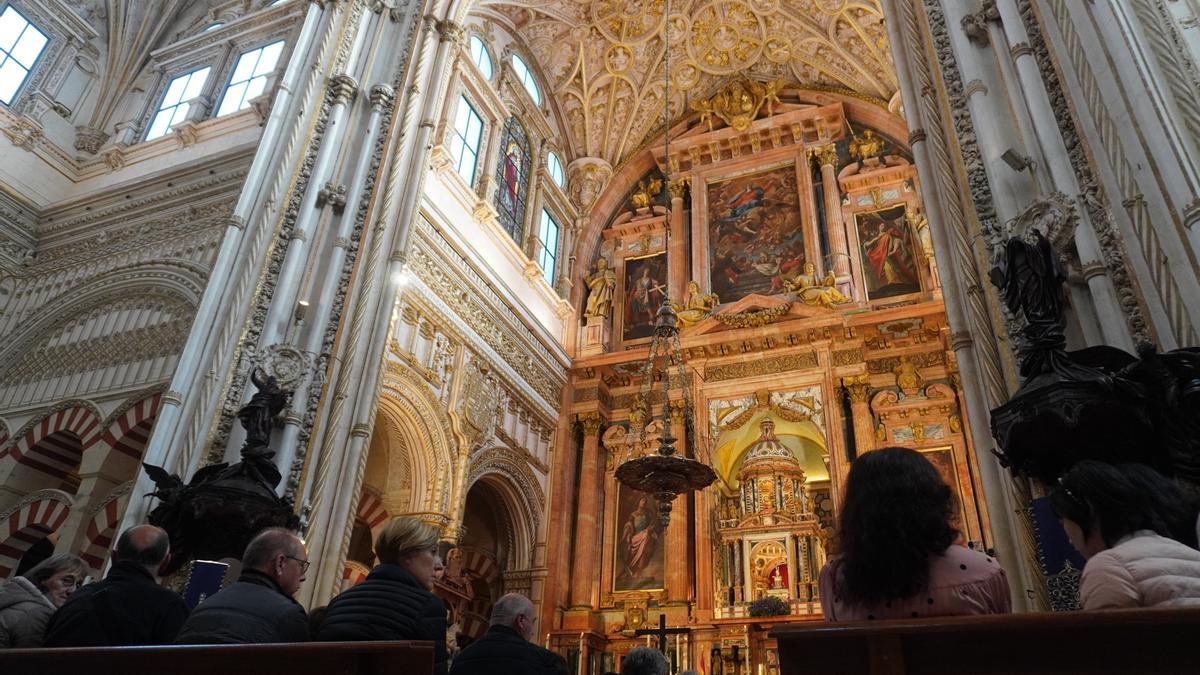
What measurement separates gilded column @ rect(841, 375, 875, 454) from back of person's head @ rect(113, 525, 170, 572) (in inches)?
438

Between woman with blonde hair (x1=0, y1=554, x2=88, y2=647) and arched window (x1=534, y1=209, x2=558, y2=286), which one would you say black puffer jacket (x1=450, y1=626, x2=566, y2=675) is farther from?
arched window (x1=534, y1=209, x2=558, y2=286)

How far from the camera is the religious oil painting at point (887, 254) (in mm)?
13797

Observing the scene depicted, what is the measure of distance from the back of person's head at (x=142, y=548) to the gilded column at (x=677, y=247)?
12497 mm

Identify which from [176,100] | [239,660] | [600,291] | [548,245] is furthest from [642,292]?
[239,660]

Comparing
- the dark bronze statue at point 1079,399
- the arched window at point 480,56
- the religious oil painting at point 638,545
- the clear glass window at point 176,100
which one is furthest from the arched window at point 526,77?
the dark bronze statue at point 1079,399

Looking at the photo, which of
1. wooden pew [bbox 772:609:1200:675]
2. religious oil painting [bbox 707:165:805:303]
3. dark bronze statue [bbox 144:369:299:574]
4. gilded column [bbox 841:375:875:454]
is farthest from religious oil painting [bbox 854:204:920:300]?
wooden pew [bbox 772:609:1200:675]

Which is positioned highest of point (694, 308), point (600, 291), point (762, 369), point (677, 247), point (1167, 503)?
point (677, 247)

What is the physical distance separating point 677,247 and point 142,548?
1373 cm

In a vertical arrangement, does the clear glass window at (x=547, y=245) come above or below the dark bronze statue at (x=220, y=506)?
above

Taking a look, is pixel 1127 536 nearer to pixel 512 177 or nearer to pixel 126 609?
pixel 126 609

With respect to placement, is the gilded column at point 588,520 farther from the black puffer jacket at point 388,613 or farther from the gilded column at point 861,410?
the black puffer jacket at point 388,613

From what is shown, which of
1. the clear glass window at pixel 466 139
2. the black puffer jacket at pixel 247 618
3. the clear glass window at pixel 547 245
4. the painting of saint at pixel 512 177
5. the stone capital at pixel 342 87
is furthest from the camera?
the clear glass window at pixel 547 245

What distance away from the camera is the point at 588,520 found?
44.0 ft

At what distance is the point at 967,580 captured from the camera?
5.90 feet
